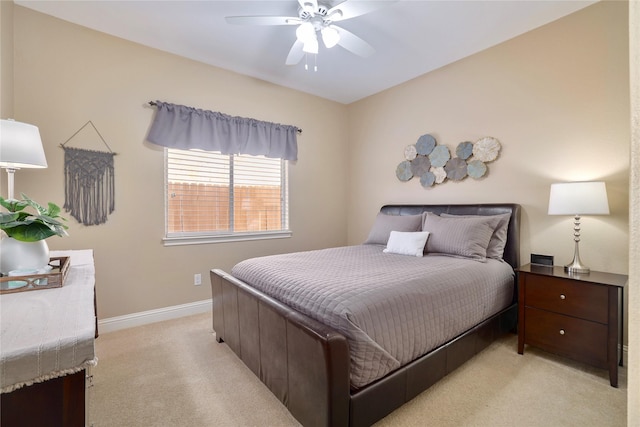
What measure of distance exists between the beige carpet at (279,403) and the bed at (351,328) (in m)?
0.12

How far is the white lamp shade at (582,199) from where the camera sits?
2080mm

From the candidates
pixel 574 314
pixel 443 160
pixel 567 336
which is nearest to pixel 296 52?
pixel 443 160

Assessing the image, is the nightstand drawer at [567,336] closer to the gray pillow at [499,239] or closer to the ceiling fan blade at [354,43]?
the gray pillow at [499,239]

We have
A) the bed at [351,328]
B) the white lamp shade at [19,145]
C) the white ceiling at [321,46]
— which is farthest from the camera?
the white ceiling at [321,46]

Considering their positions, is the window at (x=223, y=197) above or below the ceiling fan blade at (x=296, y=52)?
below

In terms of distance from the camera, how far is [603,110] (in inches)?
91.8

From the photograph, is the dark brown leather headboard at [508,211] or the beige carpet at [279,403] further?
the dark brown leather headboard at [508,211]

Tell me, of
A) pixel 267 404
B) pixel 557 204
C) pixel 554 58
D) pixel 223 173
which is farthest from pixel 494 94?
pixel 267 404

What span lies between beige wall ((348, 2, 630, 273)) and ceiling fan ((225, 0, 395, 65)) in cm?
139

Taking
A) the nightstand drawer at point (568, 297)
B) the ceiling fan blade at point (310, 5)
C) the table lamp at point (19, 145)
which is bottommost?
the nightstand drawer at point (568, 297)

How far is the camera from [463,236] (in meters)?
2.65

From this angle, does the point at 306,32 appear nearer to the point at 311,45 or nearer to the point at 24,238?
the point at 311,45

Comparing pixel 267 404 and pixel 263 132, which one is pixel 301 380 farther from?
pixel 263 132

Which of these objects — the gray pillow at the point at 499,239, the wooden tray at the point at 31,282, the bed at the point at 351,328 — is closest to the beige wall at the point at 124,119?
the bed at the point at 351,328
